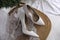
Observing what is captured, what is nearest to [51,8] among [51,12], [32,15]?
[51,12]

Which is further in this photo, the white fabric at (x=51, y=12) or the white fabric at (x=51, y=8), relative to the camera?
the white fabric at (x=51, y=8)

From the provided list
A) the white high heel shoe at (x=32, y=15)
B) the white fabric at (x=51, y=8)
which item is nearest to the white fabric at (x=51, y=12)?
the white fabric at (x=51, y=8)

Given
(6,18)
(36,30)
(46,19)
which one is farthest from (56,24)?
(6,18)

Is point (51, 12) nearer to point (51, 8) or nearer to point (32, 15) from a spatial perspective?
point (51, 8)

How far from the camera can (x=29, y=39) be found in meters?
1.06

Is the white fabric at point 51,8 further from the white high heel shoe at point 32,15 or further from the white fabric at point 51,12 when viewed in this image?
the white high heel shoe at point 32,15

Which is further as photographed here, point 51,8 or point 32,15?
point 51,8

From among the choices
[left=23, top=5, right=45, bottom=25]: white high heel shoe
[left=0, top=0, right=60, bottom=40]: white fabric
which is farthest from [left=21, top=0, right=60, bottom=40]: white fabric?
[left=23, top=5, right=45, bottom=25]: white high heel shoe

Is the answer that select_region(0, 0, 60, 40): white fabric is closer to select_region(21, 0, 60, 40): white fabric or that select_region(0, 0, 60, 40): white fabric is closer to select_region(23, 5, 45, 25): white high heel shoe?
select_region(21, 0, 60, 40): white fabric

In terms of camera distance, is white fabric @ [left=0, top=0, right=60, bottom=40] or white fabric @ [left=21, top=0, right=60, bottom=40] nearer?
white fabric @ [left=0, top=0, right=60, bottom=40]

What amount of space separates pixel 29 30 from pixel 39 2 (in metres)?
0.53

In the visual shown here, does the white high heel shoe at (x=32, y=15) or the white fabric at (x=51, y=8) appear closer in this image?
the white high heel shoe at (x=32, y=15)

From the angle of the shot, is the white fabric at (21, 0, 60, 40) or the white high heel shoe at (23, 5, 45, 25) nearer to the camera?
the white high heel shoe at (23, 5, 45, 25)

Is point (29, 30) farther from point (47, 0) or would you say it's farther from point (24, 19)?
point (47, 0)
